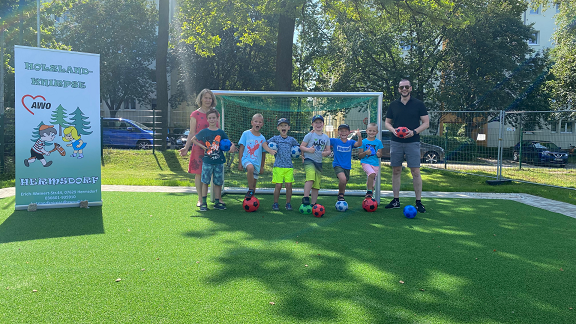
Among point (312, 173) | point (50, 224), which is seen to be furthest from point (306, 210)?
point (50, 224)

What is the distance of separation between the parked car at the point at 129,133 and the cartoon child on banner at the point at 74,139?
35.9ft

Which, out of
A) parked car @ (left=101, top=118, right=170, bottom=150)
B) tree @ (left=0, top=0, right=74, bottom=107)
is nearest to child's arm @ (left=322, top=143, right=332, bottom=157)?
parked car @ (left=101, top=118, right=170, bottom=150)

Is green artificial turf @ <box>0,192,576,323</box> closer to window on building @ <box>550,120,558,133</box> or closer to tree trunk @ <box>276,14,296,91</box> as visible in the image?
window on building @ <box>550,120,558,133</box>

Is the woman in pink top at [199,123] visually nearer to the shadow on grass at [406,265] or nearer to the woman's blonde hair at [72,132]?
the shadow on grass at [406,265]

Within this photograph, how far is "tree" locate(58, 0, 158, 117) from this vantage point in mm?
34594

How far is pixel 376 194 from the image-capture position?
26.1ft

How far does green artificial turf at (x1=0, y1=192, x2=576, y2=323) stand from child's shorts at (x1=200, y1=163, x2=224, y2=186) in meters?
0.62

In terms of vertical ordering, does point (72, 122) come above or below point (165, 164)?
above

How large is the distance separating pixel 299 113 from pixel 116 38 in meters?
31.1

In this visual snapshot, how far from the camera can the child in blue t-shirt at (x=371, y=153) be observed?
7.37 m

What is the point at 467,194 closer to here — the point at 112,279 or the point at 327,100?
the point at 327,100

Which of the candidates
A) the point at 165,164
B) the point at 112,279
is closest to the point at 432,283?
the point at 112,279

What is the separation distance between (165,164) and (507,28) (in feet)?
70.8

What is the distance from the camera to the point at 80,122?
268 inches
